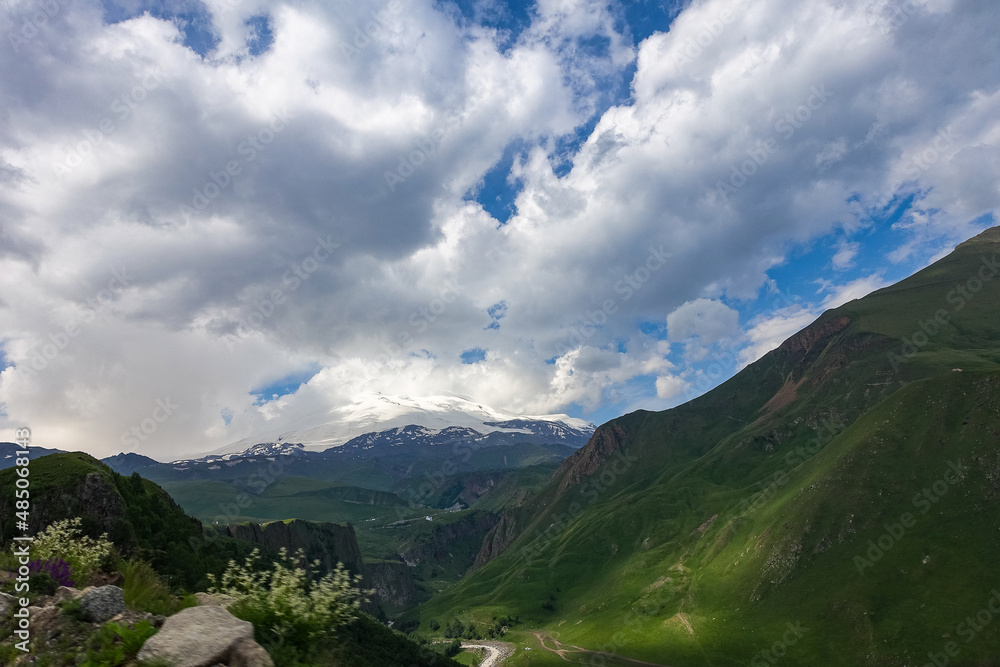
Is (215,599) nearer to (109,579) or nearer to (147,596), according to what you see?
(147,596)

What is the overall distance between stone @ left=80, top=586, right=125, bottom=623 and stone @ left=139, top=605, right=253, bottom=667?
1450 millimetres

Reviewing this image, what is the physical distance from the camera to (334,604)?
1062 cm

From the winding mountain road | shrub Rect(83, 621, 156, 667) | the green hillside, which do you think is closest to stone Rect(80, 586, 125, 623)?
shrub Rect(83, 621, 156, 667)

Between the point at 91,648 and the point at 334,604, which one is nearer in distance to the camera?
the point at 91,648

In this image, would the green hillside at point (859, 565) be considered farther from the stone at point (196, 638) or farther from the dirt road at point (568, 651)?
the stone at point (196, 638)

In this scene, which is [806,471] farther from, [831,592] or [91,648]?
[91,648]

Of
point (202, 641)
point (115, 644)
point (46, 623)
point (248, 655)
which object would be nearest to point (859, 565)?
point (248, 655)

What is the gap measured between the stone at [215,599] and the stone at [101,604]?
1.81m

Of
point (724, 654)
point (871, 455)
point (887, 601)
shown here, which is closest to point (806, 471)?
point (871, 455)

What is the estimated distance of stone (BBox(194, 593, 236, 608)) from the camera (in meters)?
11.5

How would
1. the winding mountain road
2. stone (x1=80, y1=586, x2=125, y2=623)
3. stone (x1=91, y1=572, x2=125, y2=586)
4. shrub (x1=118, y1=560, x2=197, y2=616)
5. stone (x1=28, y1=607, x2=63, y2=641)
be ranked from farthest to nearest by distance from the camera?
the winding mountain road → stone (x1=91, y1=572, x2=125, y2=586) → shrub (x1=118, y1=560, x2=197, y2=616) → stone (x1=80, y1=586, x2=125, y2=623) → stone (x1=28, y1=607, x2=63, y2=641)

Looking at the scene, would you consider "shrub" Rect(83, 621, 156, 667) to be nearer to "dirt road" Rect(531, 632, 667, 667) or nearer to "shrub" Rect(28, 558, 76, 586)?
"shrub" Rect(28, 558, 76, 586)

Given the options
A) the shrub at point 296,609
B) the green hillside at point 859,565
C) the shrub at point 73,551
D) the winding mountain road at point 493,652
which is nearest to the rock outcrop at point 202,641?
the shrub at point 296,609

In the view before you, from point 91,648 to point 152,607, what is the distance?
2.28 meters
